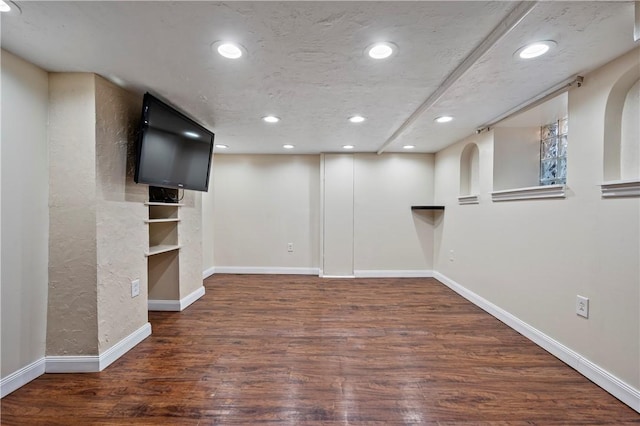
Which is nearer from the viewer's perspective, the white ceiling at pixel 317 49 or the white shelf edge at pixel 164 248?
the white ceiling at pixel 317 49

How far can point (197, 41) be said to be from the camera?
151cm

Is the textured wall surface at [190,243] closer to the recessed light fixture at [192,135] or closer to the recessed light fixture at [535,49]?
the recessed light fixture at [192,135]

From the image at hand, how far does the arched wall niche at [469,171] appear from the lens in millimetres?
3787

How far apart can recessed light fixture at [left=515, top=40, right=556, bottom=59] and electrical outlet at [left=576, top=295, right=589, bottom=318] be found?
5.59 ft

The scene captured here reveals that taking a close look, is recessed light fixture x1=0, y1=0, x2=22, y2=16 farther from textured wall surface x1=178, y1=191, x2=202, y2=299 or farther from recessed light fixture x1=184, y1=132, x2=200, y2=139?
textured wall surface x1=178, y1=191, x2=202, y2=299

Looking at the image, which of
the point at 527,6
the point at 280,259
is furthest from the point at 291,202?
the point at 527,6

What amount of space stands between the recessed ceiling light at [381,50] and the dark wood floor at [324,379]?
2127mm

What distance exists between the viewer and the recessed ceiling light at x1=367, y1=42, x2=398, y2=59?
5.07 ft

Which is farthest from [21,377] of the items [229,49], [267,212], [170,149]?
[267,212]

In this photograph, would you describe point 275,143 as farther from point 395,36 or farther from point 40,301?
point 40,301

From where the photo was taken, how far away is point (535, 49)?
160cm

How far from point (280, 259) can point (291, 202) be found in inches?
41.2

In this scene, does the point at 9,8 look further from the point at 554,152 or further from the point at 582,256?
the point at 554,152

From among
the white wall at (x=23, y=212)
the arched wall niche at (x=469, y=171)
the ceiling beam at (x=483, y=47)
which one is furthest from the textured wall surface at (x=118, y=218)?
the arched wall niche at (x=469, y=171)
